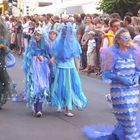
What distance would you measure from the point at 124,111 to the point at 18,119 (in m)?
2.98

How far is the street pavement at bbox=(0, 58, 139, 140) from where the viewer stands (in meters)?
7.63

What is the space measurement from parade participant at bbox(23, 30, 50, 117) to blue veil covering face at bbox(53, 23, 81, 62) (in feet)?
0.84

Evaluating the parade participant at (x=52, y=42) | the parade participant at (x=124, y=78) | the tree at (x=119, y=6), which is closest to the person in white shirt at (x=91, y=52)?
the parade participant at (x=52, y=42)

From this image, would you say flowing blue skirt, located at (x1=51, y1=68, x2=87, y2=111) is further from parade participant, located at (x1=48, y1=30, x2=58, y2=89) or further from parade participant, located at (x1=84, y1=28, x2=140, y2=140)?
parade participant, located at (x1=84, y1=28, x2=140, y2=140)

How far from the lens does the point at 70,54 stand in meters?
9.22

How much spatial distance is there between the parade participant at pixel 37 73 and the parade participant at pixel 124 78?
9.38ft

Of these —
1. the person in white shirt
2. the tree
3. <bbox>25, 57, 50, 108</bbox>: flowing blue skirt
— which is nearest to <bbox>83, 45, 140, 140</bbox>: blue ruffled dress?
<bbox>25, 57, 50, 108</bbox>: flowing blue skirt

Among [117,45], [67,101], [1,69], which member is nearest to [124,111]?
[117,45]

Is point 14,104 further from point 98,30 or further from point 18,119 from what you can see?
point 98,30

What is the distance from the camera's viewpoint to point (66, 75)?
9.27 meters

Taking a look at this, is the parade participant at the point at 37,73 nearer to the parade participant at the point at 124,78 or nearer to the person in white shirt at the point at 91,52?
the parade participant at the point at 124,78

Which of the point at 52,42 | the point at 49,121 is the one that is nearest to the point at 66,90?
the point at 49,121

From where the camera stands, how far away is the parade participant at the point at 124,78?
6.41 m

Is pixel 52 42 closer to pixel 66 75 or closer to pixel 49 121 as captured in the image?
pixel 66 75
